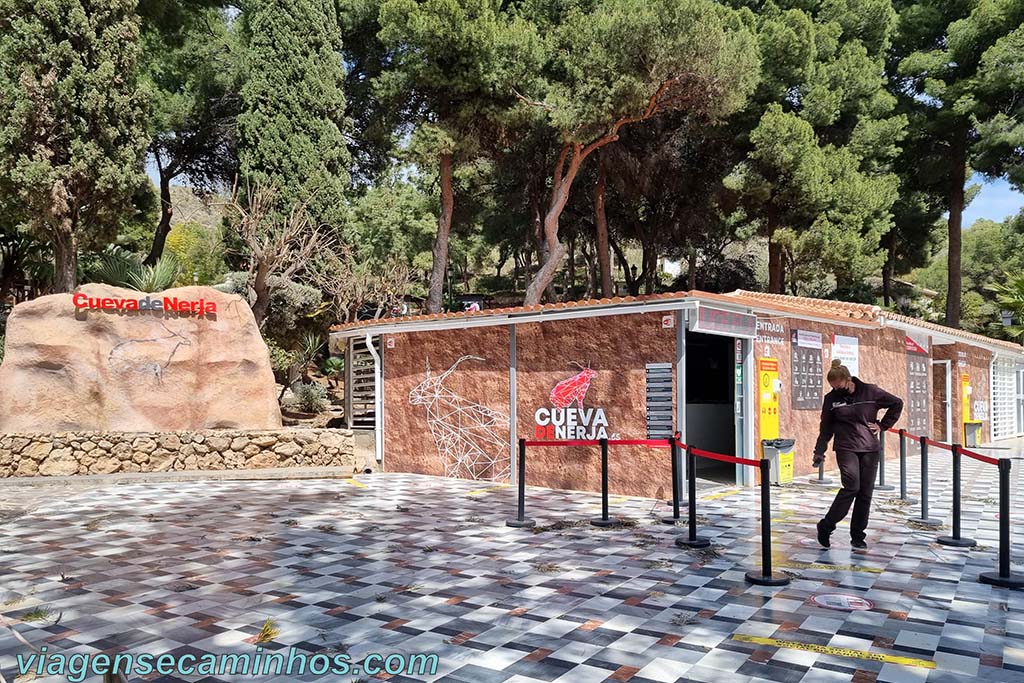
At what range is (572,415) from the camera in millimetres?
11297

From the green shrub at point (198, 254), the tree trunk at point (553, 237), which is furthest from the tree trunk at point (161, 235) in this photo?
the tree trunk at point (553, 237)

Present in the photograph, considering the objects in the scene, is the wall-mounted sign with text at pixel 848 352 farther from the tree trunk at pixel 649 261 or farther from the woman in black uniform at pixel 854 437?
the tree trunk at pixel 649 261

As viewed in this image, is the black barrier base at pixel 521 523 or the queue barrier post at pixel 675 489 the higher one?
the queue barrier post at pixel 675 489

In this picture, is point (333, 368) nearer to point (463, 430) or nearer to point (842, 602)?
point (463, 430)

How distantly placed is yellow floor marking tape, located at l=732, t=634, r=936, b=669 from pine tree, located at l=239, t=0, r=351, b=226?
19869 millimetres

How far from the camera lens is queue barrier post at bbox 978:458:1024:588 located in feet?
19.2

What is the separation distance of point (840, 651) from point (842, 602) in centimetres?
110

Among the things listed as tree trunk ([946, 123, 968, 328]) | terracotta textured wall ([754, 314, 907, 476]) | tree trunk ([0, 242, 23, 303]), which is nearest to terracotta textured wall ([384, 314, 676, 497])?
terracotta textured wall ([754, 314, 907, 476])

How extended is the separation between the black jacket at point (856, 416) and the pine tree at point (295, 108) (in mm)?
18105

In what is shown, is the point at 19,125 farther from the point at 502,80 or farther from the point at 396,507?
the point at 396,507

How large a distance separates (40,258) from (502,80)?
13743 millimetres

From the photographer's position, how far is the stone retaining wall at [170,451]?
12805 millimetres

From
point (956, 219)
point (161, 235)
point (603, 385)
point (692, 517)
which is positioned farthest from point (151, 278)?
point (956, 219)

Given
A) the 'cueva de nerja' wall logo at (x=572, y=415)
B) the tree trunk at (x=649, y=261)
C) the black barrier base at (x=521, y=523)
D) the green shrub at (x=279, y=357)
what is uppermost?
the tree trunk at (x=649, y=261)
